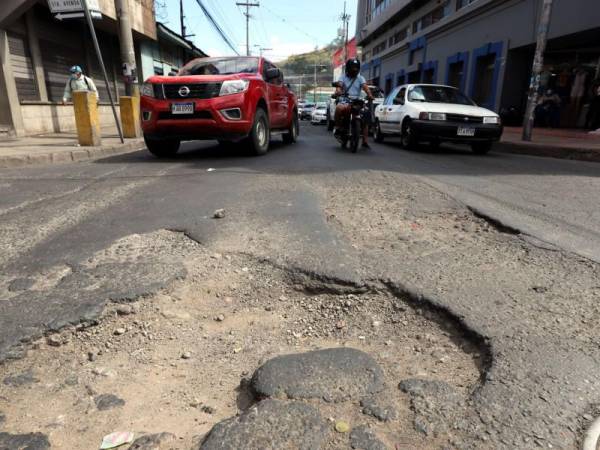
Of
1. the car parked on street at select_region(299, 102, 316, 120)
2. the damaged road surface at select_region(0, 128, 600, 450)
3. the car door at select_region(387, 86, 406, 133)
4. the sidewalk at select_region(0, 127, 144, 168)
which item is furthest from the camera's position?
the car parked on street at select_region(299, 102, 316, 120)

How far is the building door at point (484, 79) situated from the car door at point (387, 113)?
7.76 m

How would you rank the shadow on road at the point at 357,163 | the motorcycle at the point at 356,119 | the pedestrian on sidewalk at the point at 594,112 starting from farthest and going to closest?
the pedestrian on sidewalk at the point at 594,112 < the motorcycle at the point at 356,119 < the shadow on road at the point at 357,163

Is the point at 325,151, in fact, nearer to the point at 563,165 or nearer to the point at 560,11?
the point at 563,165

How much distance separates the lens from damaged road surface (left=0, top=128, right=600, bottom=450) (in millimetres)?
1429

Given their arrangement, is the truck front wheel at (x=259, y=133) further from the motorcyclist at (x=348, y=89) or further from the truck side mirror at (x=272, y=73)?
the motorcyclist at (x=348, y=89)

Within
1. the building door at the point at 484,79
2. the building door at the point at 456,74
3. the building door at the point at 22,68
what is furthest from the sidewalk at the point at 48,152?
the building door at the point at 456,74

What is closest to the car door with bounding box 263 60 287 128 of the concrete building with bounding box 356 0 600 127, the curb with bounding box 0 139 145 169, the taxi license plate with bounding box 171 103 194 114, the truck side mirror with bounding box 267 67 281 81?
the truck side mirror with bounding box 267 67 281 81

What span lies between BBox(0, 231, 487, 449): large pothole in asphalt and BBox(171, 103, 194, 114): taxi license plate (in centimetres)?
480

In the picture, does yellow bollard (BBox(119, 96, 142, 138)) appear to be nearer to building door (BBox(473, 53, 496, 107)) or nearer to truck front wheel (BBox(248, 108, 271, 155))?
truck front wheel (BBox(248, 108, 271, 155))

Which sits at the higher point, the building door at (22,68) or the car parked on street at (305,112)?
the building door at (22,68)

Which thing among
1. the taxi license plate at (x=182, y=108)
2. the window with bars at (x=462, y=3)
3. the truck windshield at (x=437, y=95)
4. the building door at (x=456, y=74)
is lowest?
the taxi license plate at (x=182, y=108)

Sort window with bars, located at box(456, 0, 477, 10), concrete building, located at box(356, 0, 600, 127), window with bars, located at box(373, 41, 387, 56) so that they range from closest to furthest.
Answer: concrete building, located at box(356, 0, 600, 127) → window with bars, located at box(456, 0, 477, 10) → window with bars, located at box(373, 41, 387, 56)

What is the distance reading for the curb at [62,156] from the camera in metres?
6.66

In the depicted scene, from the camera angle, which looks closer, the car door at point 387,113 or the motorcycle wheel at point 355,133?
the motorcycle wheel at point 355,133
